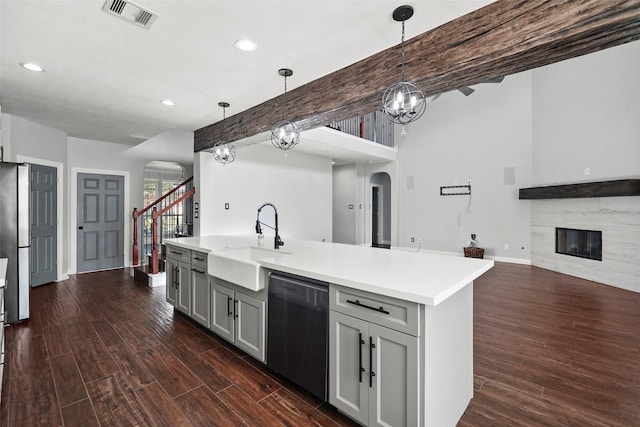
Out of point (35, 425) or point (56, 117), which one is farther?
point (56, 117)

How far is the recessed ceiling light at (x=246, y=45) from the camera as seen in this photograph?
2.48 m

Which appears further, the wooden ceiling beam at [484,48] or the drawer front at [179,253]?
the drawer front at [179,253]

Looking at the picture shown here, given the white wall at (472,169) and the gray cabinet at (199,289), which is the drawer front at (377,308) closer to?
the gray cabinet at (199,289)

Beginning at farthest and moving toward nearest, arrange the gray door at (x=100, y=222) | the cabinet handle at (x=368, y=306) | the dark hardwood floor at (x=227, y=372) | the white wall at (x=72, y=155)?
the gray door at (x=100, y=222)
the white wall at (x=72, y=155)
the dark hardwood floor at (x=227, y=372)
the cabinet handle at (x=368, y=306)

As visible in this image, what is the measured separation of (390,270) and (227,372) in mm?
1511

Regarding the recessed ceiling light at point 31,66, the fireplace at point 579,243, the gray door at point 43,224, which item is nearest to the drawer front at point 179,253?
the recessed ceiling light at point 31,66

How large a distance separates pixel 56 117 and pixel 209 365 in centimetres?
446

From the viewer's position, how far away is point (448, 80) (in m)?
2.35

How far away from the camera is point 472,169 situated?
753cm

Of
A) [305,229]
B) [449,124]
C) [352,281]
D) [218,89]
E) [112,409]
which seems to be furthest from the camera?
[449,124]

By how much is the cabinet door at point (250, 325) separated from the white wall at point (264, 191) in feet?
9.53

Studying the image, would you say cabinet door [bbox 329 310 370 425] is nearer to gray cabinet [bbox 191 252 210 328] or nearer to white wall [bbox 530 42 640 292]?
gray cabinet [bbox 191 252 210 328]

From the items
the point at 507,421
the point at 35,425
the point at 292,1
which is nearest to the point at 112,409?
the point at 35,425

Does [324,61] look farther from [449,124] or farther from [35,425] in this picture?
[449,124]
